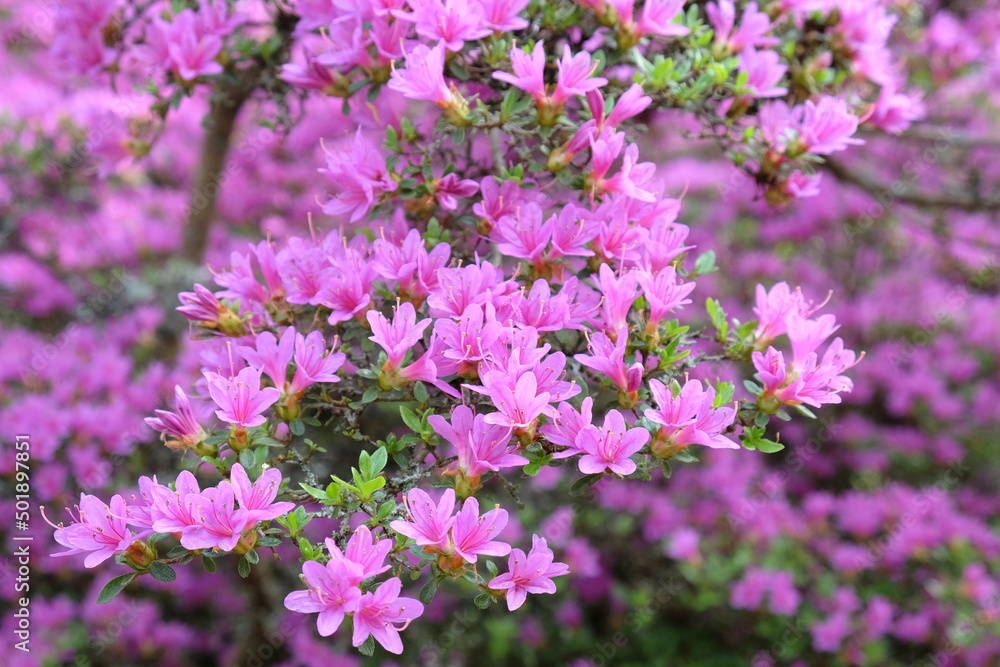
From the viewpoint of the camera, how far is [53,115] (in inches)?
156

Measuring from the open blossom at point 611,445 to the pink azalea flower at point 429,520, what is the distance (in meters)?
0.24

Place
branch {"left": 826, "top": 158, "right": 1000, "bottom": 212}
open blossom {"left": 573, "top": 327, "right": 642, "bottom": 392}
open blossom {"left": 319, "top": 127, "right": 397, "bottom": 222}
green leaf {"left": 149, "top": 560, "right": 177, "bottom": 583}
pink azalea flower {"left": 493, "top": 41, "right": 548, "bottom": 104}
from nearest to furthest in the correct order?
green leaf {"left": 149, "top": 560, "right": 177, "bottom": 583}
open blossom {"left": 573, "top": 327, "right": 642, "bottom": 392}
pink azalea flower {"left": 493, "top": 41, "right": 548, "bottom": 104}
open blossom {"left": 319, "top": 127, "right": 397, "bottom": 222}
branch {"left": 826, "top": 158, "right": 1000, "bottom": 212}

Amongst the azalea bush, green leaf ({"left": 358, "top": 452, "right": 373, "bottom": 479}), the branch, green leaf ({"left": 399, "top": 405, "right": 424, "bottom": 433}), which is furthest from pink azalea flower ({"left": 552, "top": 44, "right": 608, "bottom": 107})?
the branch

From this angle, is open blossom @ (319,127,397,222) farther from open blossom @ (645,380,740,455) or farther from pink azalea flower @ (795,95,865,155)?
pink azalea flower @ (795,95,865,155)

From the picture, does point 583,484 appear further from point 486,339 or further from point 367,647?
point 367,647

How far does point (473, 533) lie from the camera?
1.28 m

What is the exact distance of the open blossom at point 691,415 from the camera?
1344 millimetres

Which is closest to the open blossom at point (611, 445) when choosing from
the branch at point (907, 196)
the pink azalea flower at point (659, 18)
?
the pink azalea flower at point (659, 18)

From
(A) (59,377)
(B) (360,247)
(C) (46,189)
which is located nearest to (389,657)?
(A) (59,377)

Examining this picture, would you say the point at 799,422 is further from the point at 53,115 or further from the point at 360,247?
the point at 53,115

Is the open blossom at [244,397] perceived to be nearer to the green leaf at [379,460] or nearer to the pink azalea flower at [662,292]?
the green leaf at [379,460]

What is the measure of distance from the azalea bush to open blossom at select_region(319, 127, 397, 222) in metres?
0.01

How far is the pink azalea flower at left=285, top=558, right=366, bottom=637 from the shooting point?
1.20 m

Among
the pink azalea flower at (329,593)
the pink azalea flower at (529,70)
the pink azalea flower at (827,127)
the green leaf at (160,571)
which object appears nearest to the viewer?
the pink azalea flower at (329,593)
